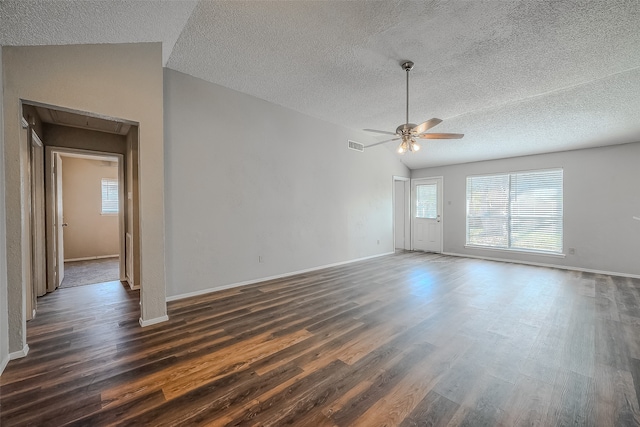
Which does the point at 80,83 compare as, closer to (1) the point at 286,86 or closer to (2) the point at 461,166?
(1) the point at 286,86

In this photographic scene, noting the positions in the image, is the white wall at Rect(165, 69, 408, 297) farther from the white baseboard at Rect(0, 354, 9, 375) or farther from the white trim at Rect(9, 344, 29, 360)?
the white baseboard at Rect(0, 354, 9, 375)

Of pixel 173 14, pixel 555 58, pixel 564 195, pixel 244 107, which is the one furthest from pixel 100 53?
pixel 564 195

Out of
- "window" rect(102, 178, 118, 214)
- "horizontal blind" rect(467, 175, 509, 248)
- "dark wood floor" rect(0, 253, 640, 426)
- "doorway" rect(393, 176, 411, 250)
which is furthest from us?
"doorway" rect(393, 176, 411, 250)

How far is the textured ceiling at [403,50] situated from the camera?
7.45 feet

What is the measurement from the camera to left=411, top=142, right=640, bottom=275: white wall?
4770mm

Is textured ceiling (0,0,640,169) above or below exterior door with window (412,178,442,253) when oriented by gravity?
above

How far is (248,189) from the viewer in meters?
4.13

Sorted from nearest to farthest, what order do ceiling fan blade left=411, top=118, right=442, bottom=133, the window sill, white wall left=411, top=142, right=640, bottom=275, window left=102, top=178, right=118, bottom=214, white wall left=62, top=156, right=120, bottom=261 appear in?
ceiling fan blade left=411, top=118, right=442, bottom=133
white wall left=411, top=142, right=640, bottom=275
the window sill
white wall left=62, top=156, right=120, bottom=261
window left=102, top=178, right=118, bottom=214

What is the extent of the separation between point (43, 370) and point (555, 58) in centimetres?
589

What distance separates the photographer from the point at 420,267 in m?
5.50

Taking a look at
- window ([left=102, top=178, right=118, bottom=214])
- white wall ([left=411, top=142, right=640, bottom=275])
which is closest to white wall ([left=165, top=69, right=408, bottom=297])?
white wall ([left=411, top=142, right=640, bottom=275])

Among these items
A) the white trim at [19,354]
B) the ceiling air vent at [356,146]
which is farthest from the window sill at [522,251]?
the white trim at [19,354]

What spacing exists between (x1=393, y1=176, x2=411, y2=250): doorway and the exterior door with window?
0.16 metres

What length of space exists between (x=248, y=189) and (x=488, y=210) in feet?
19.8
